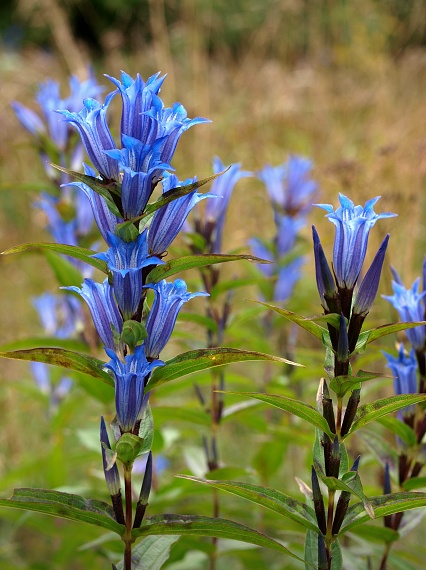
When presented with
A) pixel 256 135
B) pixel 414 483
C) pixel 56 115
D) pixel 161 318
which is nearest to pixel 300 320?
pixel 161 318

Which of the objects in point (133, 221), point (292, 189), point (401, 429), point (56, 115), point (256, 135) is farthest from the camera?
point (256, 135)

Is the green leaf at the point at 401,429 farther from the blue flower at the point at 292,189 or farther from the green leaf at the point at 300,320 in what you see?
the blue flower at the point at 292,189

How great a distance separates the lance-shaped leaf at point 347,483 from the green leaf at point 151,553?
0.32 metres

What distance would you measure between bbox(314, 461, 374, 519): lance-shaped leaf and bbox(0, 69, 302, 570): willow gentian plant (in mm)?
123

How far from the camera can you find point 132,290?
3.36 feet

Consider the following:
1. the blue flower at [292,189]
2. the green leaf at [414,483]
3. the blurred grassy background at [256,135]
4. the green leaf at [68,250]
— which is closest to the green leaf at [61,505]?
the green leaf at [68,250]

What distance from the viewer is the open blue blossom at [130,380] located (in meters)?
1.03

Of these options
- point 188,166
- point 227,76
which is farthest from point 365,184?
point 227,76

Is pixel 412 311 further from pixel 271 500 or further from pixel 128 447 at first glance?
pixel 128 447

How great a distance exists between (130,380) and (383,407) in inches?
15.2

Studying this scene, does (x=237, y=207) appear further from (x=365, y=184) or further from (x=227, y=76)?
(x=227, y=76)

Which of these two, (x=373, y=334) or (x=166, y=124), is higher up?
(x=166, y=124)

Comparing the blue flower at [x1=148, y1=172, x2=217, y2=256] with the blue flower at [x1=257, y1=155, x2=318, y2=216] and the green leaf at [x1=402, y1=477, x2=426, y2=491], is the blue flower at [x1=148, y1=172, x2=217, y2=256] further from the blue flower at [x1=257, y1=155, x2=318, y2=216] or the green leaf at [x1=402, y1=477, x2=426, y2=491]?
the blue flower at [x1=257, y1=155, x2=318, y2=216]

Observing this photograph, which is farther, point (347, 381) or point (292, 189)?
point (292, 189)
